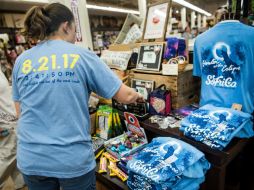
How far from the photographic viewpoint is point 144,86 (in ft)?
6.14

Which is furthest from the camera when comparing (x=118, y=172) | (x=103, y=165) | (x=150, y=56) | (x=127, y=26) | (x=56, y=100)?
(x=127, y=26)

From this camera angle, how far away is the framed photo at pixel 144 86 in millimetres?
1821

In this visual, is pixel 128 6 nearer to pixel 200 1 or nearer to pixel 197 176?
pixel 200 1

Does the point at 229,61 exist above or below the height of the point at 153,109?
above

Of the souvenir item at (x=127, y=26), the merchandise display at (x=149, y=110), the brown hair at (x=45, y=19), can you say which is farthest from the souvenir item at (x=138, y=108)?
the souvenir item at (x=127, y=26)

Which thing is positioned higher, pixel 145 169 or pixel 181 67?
pixel 181 67

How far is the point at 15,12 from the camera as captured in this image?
247 inches

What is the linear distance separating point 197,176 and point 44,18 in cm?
108

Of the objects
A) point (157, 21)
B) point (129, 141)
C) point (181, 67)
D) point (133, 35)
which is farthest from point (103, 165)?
point (133, 35)

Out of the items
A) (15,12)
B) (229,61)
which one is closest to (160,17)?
(229,61)

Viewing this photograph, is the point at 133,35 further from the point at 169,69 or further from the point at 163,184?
the point at 163,184

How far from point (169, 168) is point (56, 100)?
623 mm

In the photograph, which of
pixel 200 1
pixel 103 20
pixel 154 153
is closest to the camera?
pixel 154 153

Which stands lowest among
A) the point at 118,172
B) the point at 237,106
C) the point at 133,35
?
the point at 118,172
